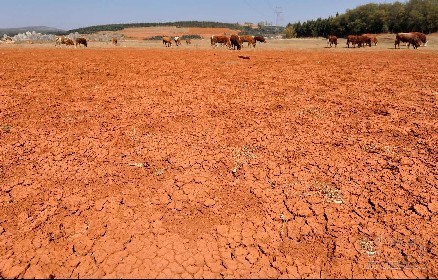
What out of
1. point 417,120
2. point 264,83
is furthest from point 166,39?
point 417,120

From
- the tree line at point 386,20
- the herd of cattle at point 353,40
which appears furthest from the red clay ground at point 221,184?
the tree line at point 386,20

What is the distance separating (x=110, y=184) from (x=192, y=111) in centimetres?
310

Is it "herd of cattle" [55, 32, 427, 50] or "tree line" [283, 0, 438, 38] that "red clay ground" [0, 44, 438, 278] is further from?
"tree line" [283, 0, 438, 38]

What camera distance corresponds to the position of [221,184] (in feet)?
15.8

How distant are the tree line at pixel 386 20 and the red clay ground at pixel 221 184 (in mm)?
45170

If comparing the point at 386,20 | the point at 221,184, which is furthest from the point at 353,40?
the point at 221,184

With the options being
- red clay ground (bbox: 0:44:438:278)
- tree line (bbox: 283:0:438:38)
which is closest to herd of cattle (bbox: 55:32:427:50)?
tree line (bbox: 283:0:438:38)

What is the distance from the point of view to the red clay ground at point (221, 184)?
3641 mm

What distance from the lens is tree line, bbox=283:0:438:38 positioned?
43.5m

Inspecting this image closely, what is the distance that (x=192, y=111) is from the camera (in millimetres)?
7406

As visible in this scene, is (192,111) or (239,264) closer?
(239,264)

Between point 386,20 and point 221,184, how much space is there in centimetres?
5701

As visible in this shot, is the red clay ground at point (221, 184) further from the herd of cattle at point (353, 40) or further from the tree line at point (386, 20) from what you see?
the tree line at point (386, 20)

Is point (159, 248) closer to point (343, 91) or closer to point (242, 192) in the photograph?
point (242, 192)
